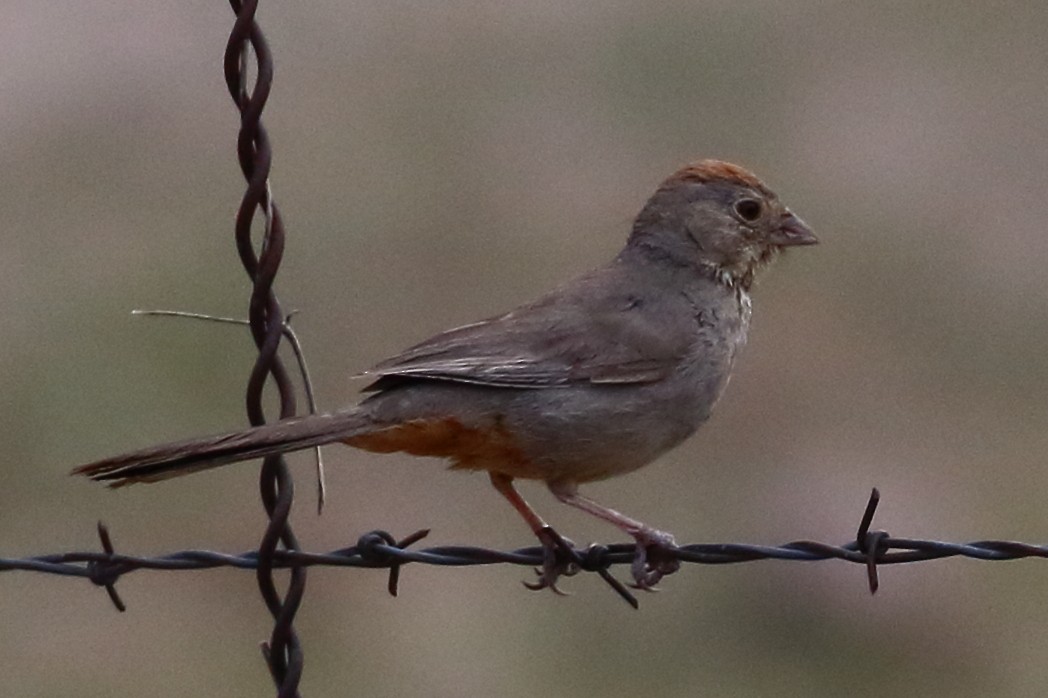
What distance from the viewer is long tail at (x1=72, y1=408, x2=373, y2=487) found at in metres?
5.11

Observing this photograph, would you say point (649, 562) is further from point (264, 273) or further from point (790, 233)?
point (264, 273)

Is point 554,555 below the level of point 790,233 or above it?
below

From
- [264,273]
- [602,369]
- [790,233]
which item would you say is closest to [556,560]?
[602,369]

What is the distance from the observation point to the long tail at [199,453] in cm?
511

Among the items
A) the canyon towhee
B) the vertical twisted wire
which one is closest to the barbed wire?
the vertical twisted wire

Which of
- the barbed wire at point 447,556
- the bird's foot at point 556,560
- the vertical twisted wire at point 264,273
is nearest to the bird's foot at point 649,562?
the bird's foot at point 556,560

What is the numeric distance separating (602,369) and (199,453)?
179 centimetres

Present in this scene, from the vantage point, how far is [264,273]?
4.85 meters

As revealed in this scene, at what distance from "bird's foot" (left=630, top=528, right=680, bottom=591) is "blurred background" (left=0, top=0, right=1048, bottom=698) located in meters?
1.64

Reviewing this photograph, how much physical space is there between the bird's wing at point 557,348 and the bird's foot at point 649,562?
607 millimetres

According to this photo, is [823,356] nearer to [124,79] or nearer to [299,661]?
[124,79]

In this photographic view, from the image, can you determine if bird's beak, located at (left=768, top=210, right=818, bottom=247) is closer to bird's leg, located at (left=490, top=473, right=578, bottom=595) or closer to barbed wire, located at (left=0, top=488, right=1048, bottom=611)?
bird's leg, located at (left=490, top=473, right=578, bottom=595)

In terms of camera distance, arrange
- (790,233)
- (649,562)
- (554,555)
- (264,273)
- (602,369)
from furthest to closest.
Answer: (790,233), (602,369), (649,562), (554,555), (264,273)

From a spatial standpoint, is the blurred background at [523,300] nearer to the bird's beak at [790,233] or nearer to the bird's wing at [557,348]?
the bird's beak at [790,233]
